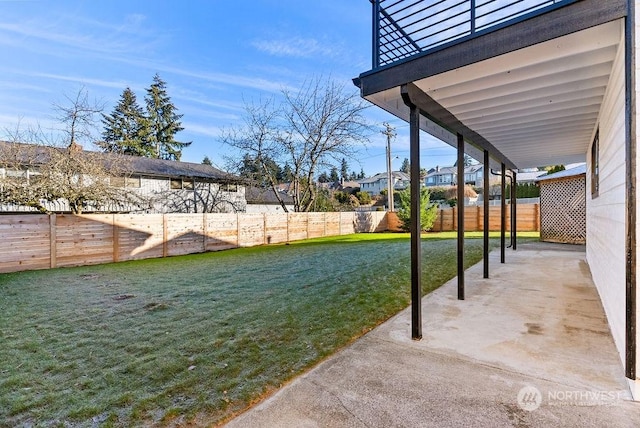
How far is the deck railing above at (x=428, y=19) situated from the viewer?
2.84m

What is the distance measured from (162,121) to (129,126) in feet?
9.58

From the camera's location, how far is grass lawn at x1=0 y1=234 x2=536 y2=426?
81.9 inches

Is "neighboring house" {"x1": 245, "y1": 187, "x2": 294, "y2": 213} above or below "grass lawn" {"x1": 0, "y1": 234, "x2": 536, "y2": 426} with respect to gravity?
above

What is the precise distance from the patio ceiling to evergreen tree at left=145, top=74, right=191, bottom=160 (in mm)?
30976

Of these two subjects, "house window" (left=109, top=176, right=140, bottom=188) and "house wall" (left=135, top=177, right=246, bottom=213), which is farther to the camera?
"house wall" (left=135, top=177, right=246, bottom=213)

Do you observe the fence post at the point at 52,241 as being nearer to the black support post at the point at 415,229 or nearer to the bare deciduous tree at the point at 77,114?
the bare deciduous tree at the point at 77,114

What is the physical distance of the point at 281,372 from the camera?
8.13ft

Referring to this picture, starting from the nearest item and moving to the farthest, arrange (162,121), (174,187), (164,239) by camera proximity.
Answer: (164,239) → (174,187) → (162,121)

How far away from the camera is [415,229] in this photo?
10.4 ft

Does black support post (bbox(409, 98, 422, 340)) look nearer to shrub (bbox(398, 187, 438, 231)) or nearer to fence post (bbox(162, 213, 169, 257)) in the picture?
fence post (bbox(162, 213, 169, 257))

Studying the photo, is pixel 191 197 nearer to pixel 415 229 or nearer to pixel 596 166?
pixel 415 229

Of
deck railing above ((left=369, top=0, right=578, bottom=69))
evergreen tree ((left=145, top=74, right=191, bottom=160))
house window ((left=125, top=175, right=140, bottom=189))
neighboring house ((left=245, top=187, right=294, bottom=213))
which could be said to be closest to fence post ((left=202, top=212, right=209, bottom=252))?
house window ((left=125, top=175, right=140, bottom=189))

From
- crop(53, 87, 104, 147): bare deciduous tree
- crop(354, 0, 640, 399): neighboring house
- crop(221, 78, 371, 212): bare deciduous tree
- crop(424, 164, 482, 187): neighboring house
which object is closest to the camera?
crop(354, 0, 640, 399): neighboring house

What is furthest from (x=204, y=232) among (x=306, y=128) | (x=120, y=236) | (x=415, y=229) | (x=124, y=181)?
(x=415, y=229)
